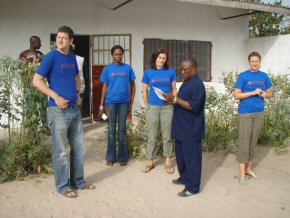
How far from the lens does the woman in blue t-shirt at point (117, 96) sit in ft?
16.9

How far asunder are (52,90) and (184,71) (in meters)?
1.46

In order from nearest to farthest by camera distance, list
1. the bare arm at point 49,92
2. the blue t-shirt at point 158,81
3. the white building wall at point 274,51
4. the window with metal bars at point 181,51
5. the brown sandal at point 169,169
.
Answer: the bare arm at point 49,92, the blue t-shirt at point 158,81, the brown sandal at point 169,169, the window with metal bars at point 181,51, the white building wall at point 274,51

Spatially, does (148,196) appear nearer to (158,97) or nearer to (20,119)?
(158,97)

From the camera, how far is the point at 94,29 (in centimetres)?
812

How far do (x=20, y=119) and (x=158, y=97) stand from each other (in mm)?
1796

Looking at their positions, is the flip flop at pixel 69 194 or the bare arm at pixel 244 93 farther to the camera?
the bare arm at pixel 244 93

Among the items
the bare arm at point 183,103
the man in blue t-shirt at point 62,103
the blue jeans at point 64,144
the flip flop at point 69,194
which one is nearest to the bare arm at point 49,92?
the man in blue t-shirt at point 62,103

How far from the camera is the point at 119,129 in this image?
5.30 metres

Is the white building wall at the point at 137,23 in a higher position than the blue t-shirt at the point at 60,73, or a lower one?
higher

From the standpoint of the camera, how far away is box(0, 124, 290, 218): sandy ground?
12.3 feet

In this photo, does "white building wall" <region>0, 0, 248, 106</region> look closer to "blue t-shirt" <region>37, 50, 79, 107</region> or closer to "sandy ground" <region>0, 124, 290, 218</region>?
"sandy ground" <region>0, 124, 290, 218</region>

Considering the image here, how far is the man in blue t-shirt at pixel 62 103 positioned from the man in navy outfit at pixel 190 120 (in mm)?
1053

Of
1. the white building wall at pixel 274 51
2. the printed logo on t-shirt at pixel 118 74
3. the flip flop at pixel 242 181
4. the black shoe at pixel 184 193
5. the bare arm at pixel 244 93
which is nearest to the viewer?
the black shoe at pixel 184 193

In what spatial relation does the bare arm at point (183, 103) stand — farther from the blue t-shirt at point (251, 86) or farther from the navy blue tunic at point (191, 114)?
the blue t-shirt at point (251, 86)
